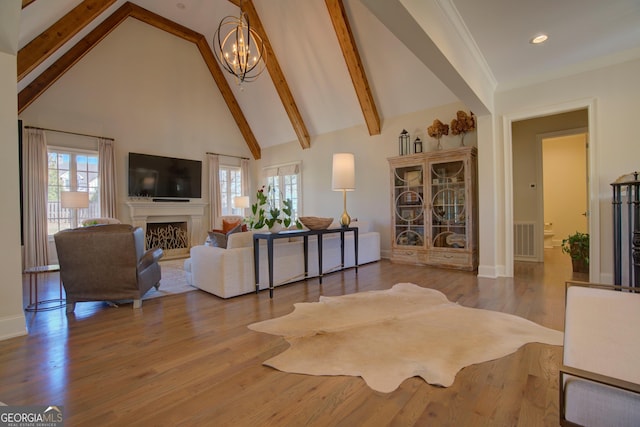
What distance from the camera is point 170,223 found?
7055mm

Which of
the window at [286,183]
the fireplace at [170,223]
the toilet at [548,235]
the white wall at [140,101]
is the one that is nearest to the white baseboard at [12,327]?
the fireplace at [170,223]

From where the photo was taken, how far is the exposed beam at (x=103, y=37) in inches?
203

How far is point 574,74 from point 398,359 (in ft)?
13.7

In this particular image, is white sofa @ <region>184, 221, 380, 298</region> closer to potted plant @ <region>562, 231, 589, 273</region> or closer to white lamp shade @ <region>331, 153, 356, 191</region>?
white lamp shade @ <region>331, 153, 356, 191</region>

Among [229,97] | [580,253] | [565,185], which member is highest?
[229,97]

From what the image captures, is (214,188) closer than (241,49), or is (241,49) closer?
(241,49)

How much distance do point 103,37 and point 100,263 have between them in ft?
17.5

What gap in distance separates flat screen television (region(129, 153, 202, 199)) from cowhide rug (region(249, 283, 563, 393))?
5.32 m

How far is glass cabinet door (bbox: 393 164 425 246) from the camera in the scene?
5055 millimetres

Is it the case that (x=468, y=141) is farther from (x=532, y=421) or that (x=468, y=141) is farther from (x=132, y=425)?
(x=132, y=425)

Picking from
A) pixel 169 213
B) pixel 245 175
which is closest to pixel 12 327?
pixel 169 213

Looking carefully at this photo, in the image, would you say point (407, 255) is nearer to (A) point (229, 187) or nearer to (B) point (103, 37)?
(A) point (229, 187)

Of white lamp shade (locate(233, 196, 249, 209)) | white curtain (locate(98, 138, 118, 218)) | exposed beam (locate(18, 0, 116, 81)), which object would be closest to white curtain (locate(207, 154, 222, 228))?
white lamp shade (locate(233, 196, 249, 209))

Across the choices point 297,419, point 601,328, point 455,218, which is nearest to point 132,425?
point 297,419
